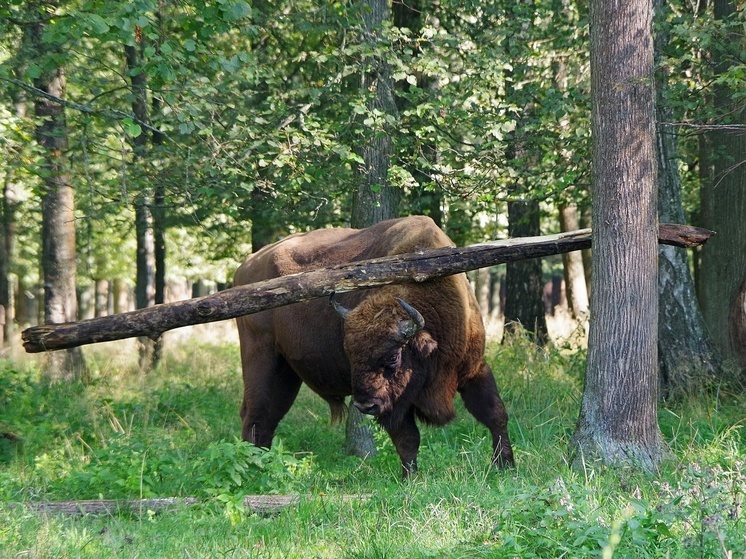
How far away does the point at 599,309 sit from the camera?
662 centimetres

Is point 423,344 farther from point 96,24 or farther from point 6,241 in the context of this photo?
point 6,241

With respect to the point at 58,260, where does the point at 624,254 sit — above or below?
below

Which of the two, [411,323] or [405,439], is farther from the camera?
[405,439]

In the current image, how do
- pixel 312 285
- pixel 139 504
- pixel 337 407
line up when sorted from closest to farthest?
pixel 139 504 → pixel 312 285 → pixel 337 407

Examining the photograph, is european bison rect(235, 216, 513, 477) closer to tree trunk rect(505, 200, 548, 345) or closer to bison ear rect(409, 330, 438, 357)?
bison ear rect(409, 330, 438, 357)

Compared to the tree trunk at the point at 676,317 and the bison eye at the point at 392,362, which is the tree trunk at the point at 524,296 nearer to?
the tree trunk at the point at 676,317

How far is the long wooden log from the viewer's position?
6.98m

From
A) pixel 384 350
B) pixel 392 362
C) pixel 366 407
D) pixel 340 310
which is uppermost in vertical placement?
pixel 340 310

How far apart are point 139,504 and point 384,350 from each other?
2507 mm

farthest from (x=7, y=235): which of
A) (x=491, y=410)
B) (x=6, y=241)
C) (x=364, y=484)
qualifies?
(x=491, y=410)

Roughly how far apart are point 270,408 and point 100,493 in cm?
280

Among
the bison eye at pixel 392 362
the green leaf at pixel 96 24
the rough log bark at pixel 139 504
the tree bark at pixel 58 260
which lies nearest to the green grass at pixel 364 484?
the rough log bark at pixel 139 504

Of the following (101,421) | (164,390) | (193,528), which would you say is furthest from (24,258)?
(193,528)

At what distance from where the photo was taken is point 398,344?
7543mm
